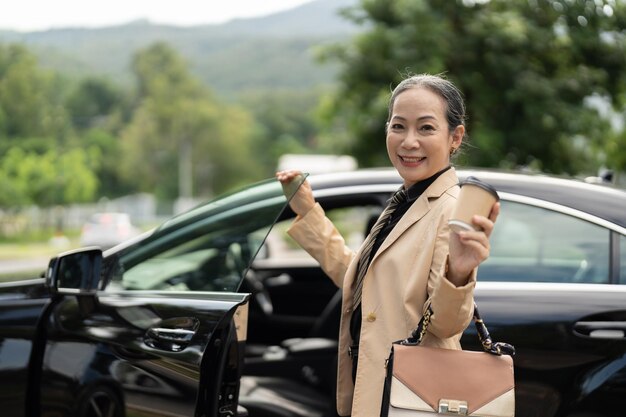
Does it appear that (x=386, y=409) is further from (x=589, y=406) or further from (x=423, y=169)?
(x=589, y=406)

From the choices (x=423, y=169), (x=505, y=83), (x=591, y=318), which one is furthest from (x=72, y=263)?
(x=505, y=83)

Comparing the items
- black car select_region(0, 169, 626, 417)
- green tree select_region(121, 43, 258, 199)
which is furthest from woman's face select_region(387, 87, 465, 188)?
green tree select_region(121, 43, 258, 199)

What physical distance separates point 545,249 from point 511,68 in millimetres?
7257

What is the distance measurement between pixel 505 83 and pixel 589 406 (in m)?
7.99

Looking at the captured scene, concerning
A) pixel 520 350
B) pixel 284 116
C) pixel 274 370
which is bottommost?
pixel 274 370

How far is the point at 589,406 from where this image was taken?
92.8 inches

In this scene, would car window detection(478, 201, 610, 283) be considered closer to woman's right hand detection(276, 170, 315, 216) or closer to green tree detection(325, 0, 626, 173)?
woman's right hand detection(276, 170, 315, 216)

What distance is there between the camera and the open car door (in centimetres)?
232

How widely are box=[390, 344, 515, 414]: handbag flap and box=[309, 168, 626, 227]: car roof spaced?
101 centimetres

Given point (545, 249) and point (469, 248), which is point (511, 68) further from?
point (469, 248)

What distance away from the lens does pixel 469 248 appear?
1.60 metres

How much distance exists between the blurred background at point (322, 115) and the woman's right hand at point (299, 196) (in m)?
0.51

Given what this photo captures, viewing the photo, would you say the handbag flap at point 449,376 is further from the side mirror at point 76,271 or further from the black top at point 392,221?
the side mirror at point 76,271

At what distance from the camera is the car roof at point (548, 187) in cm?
260
